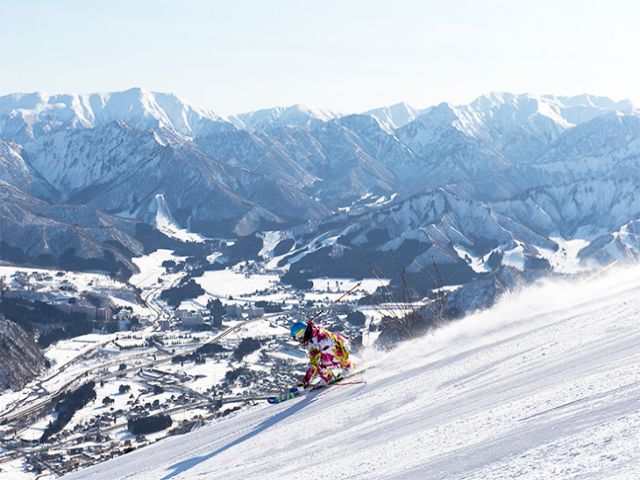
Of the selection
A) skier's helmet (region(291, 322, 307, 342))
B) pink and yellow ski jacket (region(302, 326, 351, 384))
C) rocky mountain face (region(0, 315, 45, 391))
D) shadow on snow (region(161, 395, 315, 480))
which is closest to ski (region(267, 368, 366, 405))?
pink and yellow ski jacket (region(302, 326, 351, 384))

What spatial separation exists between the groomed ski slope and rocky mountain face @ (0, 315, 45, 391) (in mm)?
79161

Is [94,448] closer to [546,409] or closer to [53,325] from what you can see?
[546,409]

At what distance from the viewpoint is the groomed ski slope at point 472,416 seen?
9164 millimetres

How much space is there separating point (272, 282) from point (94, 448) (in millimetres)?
117223

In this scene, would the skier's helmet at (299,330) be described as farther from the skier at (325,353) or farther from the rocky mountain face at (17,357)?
the rocky mountain face at (17,357)

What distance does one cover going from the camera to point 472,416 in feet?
40.3

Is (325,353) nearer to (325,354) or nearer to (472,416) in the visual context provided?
(325,354)

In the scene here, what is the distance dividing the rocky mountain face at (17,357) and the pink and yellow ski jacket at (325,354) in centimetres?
7832

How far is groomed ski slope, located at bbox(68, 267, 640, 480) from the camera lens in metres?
9.16

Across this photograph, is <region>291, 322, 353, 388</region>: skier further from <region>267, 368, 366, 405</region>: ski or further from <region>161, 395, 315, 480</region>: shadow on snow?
<region>161, 395, 315, 480</region>: shadow on snow

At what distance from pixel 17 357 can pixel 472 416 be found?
97.0m

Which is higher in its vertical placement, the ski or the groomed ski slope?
the groomed ski slope

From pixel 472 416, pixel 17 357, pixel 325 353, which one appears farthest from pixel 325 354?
pixel 17 357

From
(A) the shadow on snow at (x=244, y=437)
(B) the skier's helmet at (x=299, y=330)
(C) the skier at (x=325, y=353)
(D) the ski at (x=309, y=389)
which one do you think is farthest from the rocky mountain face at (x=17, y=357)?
(A) the shadow on snow at (x=244, y=437)
